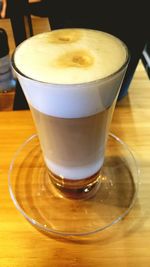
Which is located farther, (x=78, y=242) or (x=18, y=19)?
(x=18, y=19)

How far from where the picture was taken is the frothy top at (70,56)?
0.32 m

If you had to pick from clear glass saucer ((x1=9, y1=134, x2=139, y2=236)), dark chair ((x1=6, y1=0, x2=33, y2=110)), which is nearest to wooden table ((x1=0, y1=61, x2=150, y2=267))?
clear glass saucer ((x1=9, y1=134, x2=139, y2=236))

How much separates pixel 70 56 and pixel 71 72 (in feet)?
0.13

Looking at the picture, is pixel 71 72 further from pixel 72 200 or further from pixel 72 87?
pixel 72 200

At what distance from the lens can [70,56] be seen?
36 centimetres

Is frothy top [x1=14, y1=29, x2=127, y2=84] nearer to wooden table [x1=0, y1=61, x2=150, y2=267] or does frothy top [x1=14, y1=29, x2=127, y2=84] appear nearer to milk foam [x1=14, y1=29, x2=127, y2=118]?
milk foam [x1=14, y1=29, x2=127, y2=118]

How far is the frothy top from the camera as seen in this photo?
32 cm

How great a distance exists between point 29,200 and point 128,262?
0.17m

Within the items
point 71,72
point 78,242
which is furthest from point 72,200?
point 71,72

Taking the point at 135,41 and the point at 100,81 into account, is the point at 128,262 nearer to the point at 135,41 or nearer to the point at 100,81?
the point at 100,81

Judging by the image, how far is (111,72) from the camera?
→ 1.06ft

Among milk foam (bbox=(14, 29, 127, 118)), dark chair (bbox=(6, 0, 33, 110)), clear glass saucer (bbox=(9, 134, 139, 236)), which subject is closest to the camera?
milk foam (bbox=(14, 29, 127, 118))

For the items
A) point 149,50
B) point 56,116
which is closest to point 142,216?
point 56,116

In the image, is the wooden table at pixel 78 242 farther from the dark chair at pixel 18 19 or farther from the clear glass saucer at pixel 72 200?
the dark chair at pixel 18 19
